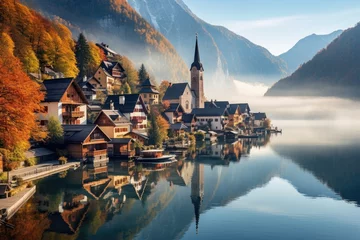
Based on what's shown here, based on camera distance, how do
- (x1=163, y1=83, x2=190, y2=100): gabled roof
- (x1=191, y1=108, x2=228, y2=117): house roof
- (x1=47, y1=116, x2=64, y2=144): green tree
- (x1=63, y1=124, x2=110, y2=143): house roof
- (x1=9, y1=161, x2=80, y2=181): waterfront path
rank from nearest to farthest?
(x1=9, y1=161, x2=80, y2=181): waterfront path, (x1=47, y1=116, x2=64, y2=144): green tree, (x1=63, y1=124, x2=110, y2=143): house roof, (x1=191, y1=108, x2=228, y2=117): house roof, (x1=163, y1=83, x2=190, y2=100): gabled roof

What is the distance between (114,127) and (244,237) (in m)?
38.7

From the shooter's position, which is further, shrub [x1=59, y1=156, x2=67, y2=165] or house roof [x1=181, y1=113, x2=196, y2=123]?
house roof [x1=181, y1=113, x2=196, y2=123]

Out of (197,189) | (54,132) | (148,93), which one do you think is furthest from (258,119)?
(197,189)

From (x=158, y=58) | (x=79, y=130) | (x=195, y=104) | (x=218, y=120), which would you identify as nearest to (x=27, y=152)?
(x=79, y=130)

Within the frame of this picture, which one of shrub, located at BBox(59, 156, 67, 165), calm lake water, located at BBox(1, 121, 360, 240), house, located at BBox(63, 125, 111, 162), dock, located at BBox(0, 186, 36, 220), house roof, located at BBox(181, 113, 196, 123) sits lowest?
calm lake water, located at BBox(1, 121, 360, 240)

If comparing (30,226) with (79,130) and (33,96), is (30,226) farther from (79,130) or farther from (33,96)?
(79,130)

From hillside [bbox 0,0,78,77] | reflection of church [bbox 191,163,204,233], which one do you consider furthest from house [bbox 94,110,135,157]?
hillside [bbox 0,0,78,77]

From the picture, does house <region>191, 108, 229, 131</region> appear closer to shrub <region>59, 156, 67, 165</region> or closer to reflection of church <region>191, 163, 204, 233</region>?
reflection of church <region>191, 163, 204, 233</region>

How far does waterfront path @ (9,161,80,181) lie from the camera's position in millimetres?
35625

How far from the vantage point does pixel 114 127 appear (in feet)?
189

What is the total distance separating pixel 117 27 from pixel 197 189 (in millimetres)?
168343

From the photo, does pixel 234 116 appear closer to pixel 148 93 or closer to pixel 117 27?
pixel 148 93

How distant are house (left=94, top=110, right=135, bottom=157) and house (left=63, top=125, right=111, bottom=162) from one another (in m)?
3.24

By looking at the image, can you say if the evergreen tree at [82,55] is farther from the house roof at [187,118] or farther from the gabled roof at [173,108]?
the house roof at [187,118]
